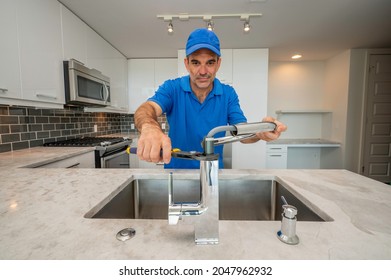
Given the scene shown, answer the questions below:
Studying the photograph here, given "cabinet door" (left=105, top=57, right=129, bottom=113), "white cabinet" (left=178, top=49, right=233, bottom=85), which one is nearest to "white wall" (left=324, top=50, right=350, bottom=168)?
"white cabinet" (left=178, top=49, right=233, bottom=85)

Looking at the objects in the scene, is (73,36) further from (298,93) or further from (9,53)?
(298,93)

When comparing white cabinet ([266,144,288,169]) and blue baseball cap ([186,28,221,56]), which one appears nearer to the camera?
blue baseball cap ([186,28,221,56])

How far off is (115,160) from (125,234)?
6.52ft

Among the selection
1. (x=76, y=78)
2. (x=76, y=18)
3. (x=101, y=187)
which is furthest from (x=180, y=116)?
(x=76, y=18)

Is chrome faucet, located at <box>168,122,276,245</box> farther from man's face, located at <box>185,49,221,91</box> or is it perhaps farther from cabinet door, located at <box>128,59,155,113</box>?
cabinet door, located at <box>128,59,155,113</box>

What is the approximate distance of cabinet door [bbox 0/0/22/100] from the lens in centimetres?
130

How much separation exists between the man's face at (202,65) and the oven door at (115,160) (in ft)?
3.92

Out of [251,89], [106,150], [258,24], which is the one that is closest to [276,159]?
[251,89]

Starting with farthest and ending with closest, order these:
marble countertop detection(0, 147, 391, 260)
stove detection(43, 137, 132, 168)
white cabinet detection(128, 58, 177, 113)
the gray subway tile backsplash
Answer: white cabinet detection(128, 58, 177, 113) < stove detection(43, 137, 132, 168) < the gray subway tile backsplash < marble countertop detection(0, 147, 391, 260)

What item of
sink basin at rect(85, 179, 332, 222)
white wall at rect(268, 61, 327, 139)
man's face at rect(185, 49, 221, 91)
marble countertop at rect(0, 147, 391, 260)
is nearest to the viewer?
marble countertop at rect(0, 147, 391, 260)

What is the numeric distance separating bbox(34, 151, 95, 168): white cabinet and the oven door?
100 mm

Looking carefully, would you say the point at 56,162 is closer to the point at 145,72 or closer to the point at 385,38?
the point at 145,72

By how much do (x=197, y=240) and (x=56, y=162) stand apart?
1445mm

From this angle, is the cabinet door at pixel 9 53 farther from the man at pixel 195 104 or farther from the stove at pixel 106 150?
the man at pixel 195 104
